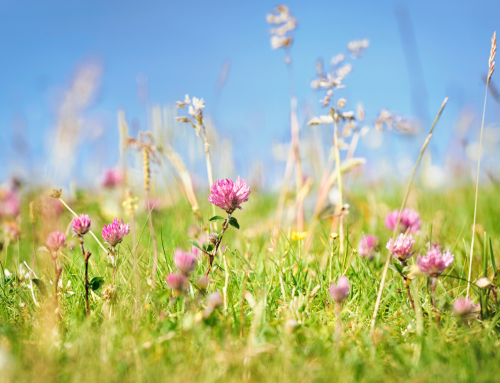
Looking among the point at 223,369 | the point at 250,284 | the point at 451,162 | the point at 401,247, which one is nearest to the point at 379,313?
the point at 401,247

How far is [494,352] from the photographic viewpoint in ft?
3.61

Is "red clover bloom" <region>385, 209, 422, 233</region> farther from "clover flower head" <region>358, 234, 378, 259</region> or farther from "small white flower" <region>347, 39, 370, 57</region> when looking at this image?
"small white flower" <region>347, 39, 370, 57</region>

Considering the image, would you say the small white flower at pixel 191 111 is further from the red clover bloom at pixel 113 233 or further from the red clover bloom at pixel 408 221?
the red clover bloom at pixel 408 221

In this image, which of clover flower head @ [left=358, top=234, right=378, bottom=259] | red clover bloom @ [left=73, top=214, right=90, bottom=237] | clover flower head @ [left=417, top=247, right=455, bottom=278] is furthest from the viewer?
clover flower head @ [left=358, top=234, right=378, bottom=259]

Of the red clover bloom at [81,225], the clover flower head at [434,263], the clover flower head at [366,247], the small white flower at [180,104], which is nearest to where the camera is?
the clover flower head at [434,263]

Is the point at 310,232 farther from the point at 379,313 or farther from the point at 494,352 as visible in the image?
the point at 494,352

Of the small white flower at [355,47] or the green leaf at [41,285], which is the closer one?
the green leaf at [41,285]

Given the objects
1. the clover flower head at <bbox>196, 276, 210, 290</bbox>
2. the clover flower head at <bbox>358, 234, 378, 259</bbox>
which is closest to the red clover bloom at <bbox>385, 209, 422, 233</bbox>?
the clover flower head at <bbox>358, 234, 378, 259</bbox>

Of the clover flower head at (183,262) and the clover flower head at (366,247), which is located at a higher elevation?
the clover flower head at (183,262)

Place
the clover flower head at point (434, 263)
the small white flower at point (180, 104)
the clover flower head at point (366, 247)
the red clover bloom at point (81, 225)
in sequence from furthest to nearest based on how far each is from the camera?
the clover flower head at point (366, 247) < the small white flower at point (180, 104) < the red clover bloom at point (81, 225) < the clover flower head at point (434, 263)

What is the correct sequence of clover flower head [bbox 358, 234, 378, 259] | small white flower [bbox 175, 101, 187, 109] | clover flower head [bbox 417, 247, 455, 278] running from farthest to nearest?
clover flower head [bbox 358, 234, 378, 259], small white flower [bbox 175, 101, 187, 109], clover flower head [bbox 417, 247, 455, 278]

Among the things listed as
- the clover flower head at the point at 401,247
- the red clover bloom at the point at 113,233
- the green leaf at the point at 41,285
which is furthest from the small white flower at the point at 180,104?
the clover flower head at the point at 401,247

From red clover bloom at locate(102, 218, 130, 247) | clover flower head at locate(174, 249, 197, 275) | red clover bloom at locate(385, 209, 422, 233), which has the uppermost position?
red clover bloom at locate(102, 218, 130, 247)

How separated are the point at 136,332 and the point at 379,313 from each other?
88 cm
